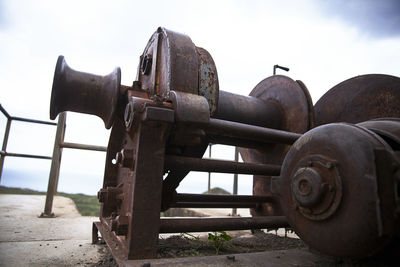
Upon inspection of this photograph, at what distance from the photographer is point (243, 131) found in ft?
5.82

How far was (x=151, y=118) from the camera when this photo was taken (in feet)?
4.50

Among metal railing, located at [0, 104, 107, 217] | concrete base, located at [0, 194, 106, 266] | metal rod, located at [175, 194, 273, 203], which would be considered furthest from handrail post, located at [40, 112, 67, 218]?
metal rod, located at [175, 194, 273, 203]

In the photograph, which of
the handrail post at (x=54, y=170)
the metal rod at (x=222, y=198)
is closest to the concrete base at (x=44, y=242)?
the handrail post at (x=54, y=170)

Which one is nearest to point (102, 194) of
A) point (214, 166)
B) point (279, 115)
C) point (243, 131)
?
point (214, 166)

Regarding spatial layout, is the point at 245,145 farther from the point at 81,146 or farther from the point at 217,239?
the point at 81,146

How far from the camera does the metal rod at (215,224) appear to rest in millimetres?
1641

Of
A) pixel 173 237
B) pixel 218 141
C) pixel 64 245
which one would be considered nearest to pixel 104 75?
pixel 218 141

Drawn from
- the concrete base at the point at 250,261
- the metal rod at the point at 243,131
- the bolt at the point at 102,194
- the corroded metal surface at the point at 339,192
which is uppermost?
the metal rod at the point at 243,131

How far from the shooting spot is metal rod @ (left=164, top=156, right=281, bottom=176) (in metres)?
1.70

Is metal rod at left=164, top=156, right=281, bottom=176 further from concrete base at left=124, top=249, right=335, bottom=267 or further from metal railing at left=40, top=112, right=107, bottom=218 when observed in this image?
metal railing at left=40, top=112, right=107, bottom=218

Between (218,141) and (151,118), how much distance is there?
3.87 feet

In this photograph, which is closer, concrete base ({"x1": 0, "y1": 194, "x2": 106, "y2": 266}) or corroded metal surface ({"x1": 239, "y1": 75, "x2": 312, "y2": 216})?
concrete base ({"x1": 0, "y1": 194, "x2": 106, "y2": 266})

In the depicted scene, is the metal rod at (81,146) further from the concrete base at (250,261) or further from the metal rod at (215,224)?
the concrete base at (250,261)

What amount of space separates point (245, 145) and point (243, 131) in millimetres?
851
